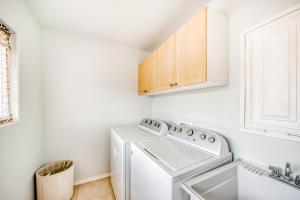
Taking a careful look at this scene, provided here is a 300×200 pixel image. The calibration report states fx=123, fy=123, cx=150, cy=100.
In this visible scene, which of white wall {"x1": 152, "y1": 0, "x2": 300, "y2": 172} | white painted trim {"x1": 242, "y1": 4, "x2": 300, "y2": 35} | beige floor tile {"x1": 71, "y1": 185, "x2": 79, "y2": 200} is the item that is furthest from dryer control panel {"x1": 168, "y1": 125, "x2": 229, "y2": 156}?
beige floor tile {"x1": 71, "y1": 185, "x2": 79, "y2": 200}

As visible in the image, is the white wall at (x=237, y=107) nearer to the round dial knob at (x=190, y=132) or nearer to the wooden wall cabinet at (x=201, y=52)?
the wooden wall cabinet at (x=201, y=52)

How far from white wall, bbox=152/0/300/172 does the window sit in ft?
6.19

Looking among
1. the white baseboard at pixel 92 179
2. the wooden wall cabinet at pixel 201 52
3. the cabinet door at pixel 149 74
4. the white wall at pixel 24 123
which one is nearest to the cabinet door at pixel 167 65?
the wooden wall cabinet at pixel 201 52

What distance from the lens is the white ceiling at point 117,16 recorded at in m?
1.34

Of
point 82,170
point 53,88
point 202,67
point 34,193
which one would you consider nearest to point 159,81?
point 202,67

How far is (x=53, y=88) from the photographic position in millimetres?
1846

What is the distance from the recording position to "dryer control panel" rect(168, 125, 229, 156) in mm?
1069

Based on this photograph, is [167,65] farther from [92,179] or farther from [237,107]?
[92,179]

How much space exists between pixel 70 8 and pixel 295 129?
2321 mm

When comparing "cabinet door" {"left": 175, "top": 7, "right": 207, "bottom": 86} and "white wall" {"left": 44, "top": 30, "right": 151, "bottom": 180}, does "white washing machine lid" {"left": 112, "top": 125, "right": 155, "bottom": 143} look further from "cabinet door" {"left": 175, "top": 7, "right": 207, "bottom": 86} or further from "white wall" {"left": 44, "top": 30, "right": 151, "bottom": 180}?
"cabinet door" {"left": 175, "top": 7, "right": 207, "bottom": 86}

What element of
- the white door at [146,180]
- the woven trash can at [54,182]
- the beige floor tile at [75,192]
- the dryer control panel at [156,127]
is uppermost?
the dryer control panel at [156,127]

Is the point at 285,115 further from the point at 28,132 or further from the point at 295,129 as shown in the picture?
the point at 28,132

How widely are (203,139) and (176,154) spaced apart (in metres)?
0.34

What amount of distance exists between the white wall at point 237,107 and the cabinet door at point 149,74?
62 cm
